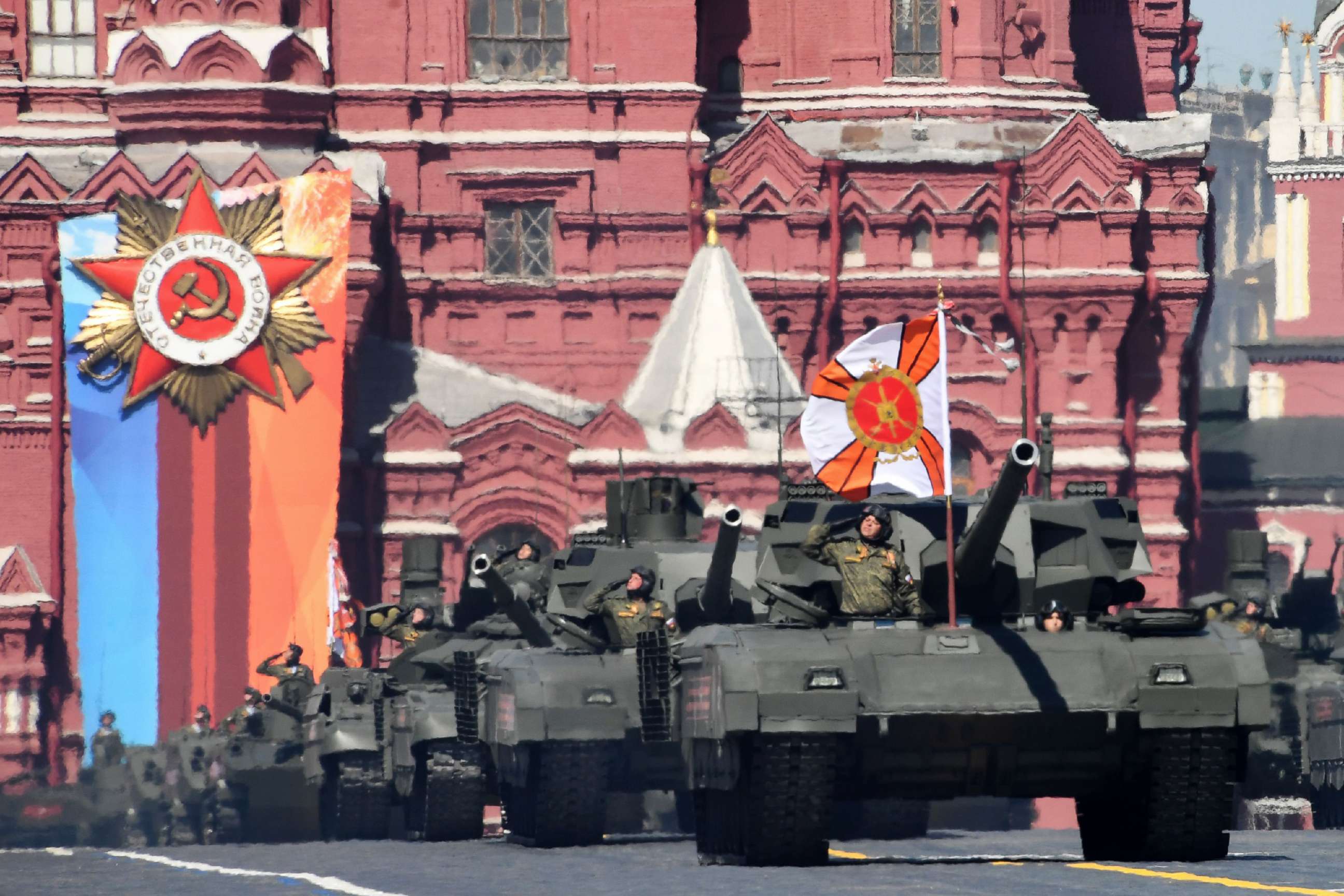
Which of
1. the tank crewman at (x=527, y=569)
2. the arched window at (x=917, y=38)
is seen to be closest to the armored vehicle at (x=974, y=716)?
the tank crewman at (x=527, y=569)

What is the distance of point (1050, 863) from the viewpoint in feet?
66.9

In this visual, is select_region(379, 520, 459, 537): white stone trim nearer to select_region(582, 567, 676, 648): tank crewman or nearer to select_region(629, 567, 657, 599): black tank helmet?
select_region(582, 567, 676, 648): tank crewman

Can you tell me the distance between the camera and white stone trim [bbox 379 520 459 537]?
4916cm

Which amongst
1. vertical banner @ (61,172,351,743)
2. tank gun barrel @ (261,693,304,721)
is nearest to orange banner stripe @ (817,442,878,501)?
tank gun barrel @ (261,693,304,721)

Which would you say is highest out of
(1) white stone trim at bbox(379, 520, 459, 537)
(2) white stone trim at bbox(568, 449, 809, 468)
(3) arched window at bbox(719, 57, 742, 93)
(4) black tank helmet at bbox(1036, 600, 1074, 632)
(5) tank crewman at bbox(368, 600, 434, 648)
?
(3) arched window at bbox(719, 57, 742, 93)

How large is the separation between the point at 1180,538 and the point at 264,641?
1407cm

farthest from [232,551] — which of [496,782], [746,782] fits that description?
[746,782]

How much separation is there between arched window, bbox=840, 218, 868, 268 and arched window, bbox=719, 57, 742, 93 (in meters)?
4.18

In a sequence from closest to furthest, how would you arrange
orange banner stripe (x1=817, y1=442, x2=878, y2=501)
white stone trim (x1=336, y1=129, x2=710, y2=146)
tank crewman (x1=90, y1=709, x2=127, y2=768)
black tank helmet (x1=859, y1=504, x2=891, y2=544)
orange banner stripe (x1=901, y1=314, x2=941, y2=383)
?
black tank helmet (x1=859, y1=504, x2=891, y2=544)
orange banner stripe (x1=901, y1=314, x2=941, y2=383)
orange banner stripe (x1=817, y1=442, x2=878, y2=501)
tank crewman (x1=90, y1=709, x2=127, y2=768)
white stone trim (x1=336, y1=129, x2=710, y2=146)

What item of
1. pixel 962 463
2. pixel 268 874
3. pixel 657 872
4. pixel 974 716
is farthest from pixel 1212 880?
pixel 962 463

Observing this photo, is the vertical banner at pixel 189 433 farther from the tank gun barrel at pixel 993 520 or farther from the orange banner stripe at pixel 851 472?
the tank gun barrel at pixel 993 520

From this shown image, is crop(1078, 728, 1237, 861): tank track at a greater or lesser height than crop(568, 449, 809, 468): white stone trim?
lesser

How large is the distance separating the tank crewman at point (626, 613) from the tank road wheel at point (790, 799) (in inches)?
241

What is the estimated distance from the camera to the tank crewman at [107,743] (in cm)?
4641
